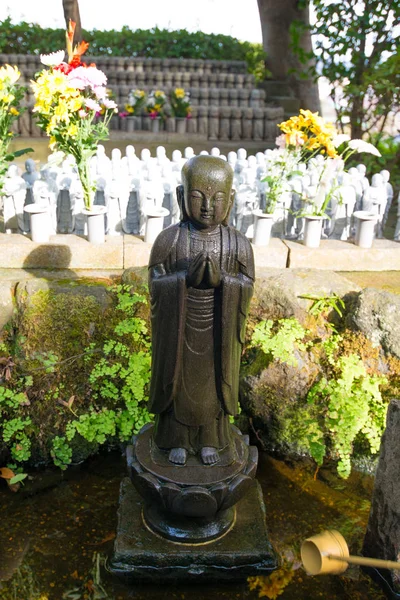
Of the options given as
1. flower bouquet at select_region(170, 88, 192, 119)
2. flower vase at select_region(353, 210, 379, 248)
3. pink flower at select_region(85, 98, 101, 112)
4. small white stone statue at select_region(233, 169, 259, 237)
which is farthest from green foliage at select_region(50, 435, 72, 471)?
flower bouquet at select_region(170, 88, 192, 119)

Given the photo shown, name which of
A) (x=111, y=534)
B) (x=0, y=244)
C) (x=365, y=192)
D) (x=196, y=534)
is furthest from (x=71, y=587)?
(x=365, y=192)

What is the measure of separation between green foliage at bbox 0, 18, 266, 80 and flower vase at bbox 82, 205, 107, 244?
38.1 feet

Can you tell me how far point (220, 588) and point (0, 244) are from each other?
3.49 m

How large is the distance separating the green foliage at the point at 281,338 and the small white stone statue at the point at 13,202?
3.09 meters

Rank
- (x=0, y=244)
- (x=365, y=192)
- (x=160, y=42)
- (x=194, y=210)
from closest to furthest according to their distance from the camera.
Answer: (x=194, y=210)
(x=0, y=244)
(x=365, y=192)
(x=160, y=42)

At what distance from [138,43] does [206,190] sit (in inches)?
576

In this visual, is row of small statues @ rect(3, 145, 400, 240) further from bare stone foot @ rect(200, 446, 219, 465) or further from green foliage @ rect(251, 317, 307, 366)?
bare stone foot @ rect(200, 446, 219, 465)

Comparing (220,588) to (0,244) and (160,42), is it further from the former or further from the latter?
(160,42)

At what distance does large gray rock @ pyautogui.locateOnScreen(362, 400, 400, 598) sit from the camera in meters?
3.44

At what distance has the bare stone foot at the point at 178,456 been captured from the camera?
345cm

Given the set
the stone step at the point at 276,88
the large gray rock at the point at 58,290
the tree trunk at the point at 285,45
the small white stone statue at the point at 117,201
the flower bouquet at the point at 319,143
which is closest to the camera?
the large gray rock at the point at 58,290

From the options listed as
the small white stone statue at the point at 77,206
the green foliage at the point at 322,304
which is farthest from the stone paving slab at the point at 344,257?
the small white stone statue at the point at 77,206

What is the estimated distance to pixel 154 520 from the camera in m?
3.55

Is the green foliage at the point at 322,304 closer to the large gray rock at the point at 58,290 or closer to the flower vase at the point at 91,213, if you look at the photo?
the large gray rock at the point at 58,290
